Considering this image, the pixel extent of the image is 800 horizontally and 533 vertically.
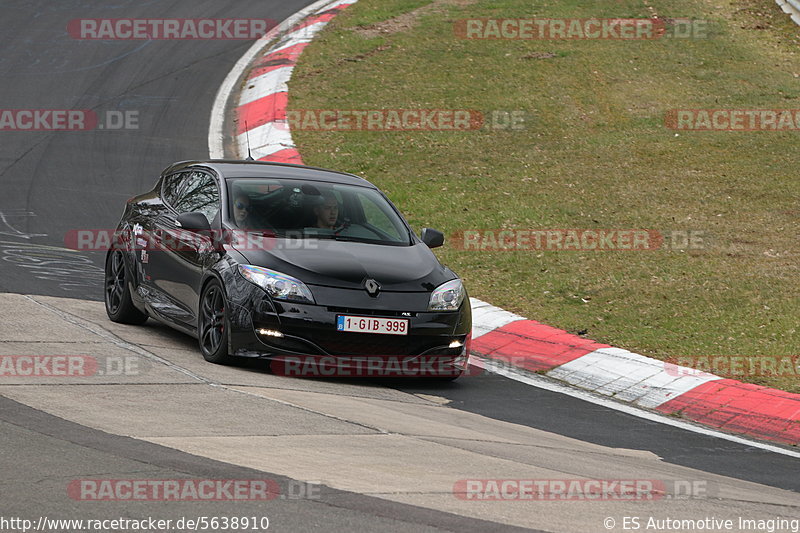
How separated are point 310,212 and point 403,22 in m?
14.5

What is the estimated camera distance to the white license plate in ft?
27.1

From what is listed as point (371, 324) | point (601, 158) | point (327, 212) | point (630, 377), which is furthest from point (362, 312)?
point (601, 158)

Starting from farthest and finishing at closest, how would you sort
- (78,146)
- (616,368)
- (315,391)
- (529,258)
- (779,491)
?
(78,146), (529,258), (616,368), (315,391), (779,491)

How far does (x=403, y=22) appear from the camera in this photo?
2298 cm

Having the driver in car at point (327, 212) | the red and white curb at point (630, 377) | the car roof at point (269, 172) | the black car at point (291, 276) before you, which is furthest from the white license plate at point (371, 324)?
the car roof at point (269, 172)

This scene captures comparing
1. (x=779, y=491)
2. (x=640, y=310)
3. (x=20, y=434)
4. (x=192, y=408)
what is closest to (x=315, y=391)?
(x=192, y=408)

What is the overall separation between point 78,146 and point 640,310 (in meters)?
9.63

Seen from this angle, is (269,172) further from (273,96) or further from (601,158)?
(273,96)

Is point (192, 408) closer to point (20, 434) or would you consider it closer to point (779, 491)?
point (20, 434)

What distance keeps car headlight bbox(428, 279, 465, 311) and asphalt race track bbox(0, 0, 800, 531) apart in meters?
0.67

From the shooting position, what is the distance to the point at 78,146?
17.0m

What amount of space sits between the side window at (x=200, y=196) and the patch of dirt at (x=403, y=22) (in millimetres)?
12914

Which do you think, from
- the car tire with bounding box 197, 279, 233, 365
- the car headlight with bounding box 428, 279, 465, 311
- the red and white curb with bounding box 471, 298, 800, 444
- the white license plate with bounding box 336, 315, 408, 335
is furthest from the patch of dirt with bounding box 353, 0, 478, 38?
the white license plate with bounding box 336, 315, 408, 335

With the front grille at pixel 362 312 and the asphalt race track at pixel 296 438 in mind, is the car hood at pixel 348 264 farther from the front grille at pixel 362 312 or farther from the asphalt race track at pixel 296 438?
the asphalt race track at pixel 296 438
